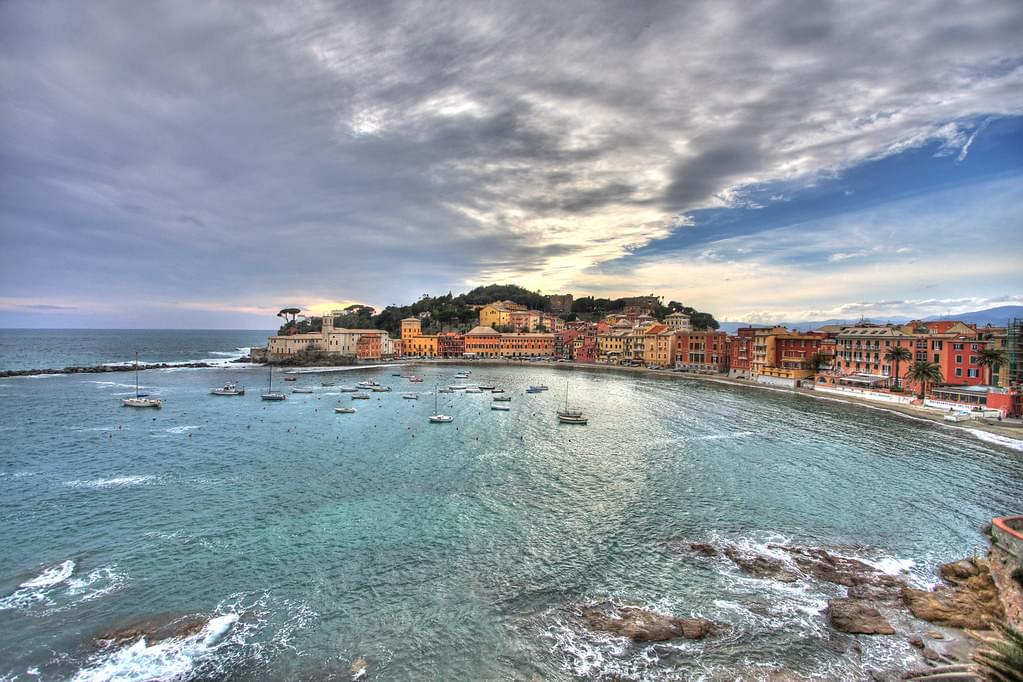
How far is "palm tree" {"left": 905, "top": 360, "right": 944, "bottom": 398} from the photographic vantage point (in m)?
55.1

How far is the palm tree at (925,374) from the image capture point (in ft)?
181

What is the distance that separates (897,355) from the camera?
6241 cm

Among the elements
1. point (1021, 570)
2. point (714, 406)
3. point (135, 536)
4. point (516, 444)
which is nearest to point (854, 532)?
point (1021, 570)

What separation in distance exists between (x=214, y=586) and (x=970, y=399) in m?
67.3

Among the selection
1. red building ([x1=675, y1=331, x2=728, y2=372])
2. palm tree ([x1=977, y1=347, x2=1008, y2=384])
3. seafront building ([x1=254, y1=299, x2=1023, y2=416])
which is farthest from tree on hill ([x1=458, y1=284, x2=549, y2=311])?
Result: palm tree ([x1=977, y1=347, x2=1008, y2=384])

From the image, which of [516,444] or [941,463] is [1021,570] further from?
[516,444]

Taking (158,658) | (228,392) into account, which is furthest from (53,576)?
(228,392)

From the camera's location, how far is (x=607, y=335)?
115875 millimetres

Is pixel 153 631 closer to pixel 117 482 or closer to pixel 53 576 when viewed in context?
pixel 53 576

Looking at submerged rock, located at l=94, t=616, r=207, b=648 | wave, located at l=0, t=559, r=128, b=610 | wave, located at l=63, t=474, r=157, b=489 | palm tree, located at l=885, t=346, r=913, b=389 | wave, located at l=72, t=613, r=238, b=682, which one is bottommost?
wave, located at l=72, t=613, r=238, b=682

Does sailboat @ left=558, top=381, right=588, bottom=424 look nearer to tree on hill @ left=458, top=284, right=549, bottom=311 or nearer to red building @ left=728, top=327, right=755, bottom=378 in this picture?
red building @ left=728, top=327, right=755, bottom=378

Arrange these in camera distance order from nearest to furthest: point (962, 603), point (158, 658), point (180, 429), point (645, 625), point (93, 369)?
point (158, 658) → point (645, 625) → point (962, 603) → point (180, 429) → point (93, 369)

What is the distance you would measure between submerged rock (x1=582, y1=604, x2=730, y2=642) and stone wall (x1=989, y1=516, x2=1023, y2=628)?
8.56m

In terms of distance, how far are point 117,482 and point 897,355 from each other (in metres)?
79.5
